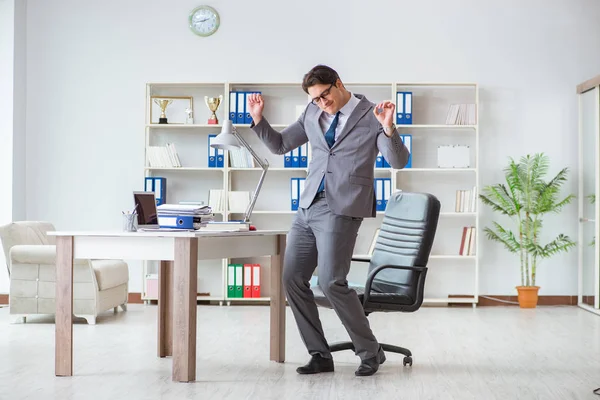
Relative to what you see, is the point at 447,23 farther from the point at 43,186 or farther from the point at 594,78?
the point at 43,186

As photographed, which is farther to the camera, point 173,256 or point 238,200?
point 238,200

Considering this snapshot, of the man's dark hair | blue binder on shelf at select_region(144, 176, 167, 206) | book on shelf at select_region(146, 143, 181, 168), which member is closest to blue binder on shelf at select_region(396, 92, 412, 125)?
book on shelf at select_region(146, 143, 181, 168)

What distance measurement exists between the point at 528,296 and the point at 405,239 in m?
3.20

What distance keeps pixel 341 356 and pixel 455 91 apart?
3.76 meters

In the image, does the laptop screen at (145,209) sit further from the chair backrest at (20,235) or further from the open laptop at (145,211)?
the chair backrest at (20,235)

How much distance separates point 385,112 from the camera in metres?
3.62

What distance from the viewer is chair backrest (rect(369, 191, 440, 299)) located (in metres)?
4.28

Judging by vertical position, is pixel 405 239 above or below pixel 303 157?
below

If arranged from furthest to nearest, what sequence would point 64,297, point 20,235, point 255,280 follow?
point 255,280, point 20,235, point 64,297

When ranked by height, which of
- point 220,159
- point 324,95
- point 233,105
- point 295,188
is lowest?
point 295,188

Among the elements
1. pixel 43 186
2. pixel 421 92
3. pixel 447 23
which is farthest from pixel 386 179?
pixel 43 186

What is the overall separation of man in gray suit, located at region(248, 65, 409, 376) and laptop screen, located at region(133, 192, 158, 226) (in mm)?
664

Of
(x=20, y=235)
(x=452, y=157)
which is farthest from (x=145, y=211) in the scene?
(x=452, y=157)

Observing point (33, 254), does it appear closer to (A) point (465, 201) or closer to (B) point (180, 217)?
(B) point (180, 217)
